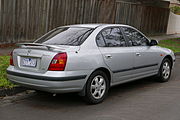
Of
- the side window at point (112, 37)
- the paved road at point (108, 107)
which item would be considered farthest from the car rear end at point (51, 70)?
the side window at point (112, 37)

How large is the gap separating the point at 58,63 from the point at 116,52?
4.63 ft

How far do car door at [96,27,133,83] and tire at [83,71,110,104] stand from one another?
26 cm

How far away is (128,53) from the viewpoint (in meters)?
5.76

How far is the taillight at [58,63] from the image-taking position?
4.59 m

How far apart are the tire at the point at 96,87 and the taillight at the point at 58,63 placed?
64cm

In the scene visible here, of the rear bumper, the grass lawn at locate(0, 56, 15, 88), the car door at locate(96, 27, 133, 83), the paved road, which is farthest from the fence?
the rear bumper

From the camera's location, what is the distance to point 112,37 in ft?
18.7

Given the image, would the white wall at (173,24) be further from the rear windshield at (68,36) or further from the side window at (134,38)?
the rear windshield at (68,36)

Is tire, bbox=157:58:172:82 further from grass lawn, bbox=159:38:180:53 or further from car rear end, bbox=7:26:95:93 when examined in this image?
grass lawn, bbox=159:38:180:53

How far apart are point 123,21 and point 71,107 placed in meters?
12.0

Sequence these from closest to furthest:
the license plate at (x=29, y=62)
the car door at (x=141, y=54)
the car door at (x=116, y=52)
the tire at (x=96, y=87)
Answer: the license plate at (x=29, y=62)
the tire at (x=96, y=87)
the car door at (x=116, y=52)
the car door at (x=141, y=54)

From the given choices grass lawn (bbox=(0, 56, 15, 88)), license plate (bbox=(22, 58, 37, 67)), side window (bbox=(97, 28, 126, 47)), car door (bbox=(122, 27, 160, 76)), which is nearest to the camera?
license plate (bbox=(22, 58, 37, 67))

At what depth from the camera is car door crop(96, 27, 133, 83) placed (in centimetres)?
534

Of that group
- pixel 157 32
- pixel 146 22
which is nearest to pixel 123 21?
pixel 146 22
